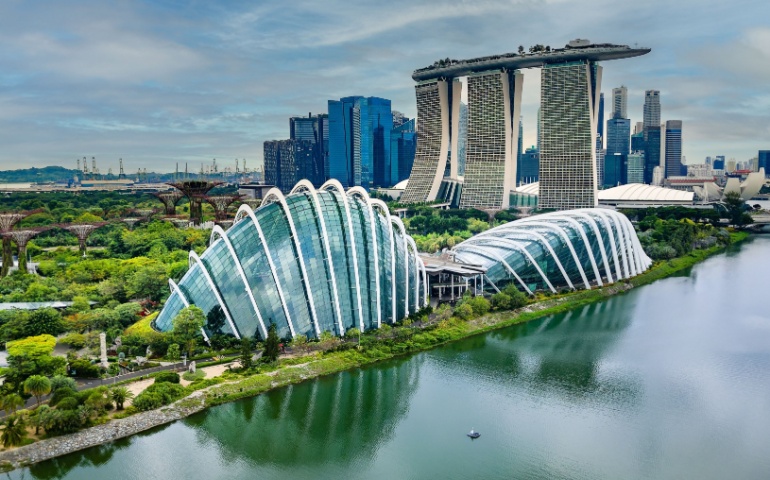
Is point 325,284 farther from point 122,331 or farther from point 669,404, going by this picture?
point 669,404

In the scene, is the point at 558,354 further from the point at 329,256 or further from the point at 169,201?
the point at 169,201

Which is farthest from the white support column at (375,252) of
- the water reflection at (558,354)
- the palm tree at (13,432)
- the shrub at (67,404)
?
the palm tree at (13,432)

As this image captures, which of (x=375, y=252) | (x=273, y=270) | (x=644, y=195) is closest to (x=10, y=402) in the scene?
(x=273, y=270)

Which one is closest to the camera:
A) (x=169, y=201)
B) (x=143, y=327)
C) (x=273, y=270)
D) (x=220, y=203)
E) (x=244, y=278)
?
(x=143, y=327)

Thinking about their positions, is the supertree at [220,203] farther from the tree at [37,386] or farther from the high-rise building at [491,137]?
the tree at [37,386]

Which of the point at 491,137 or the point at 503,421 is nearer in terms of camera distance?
the point at 503,421

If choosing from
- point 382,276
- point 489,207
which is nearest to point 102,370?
point 382,276
